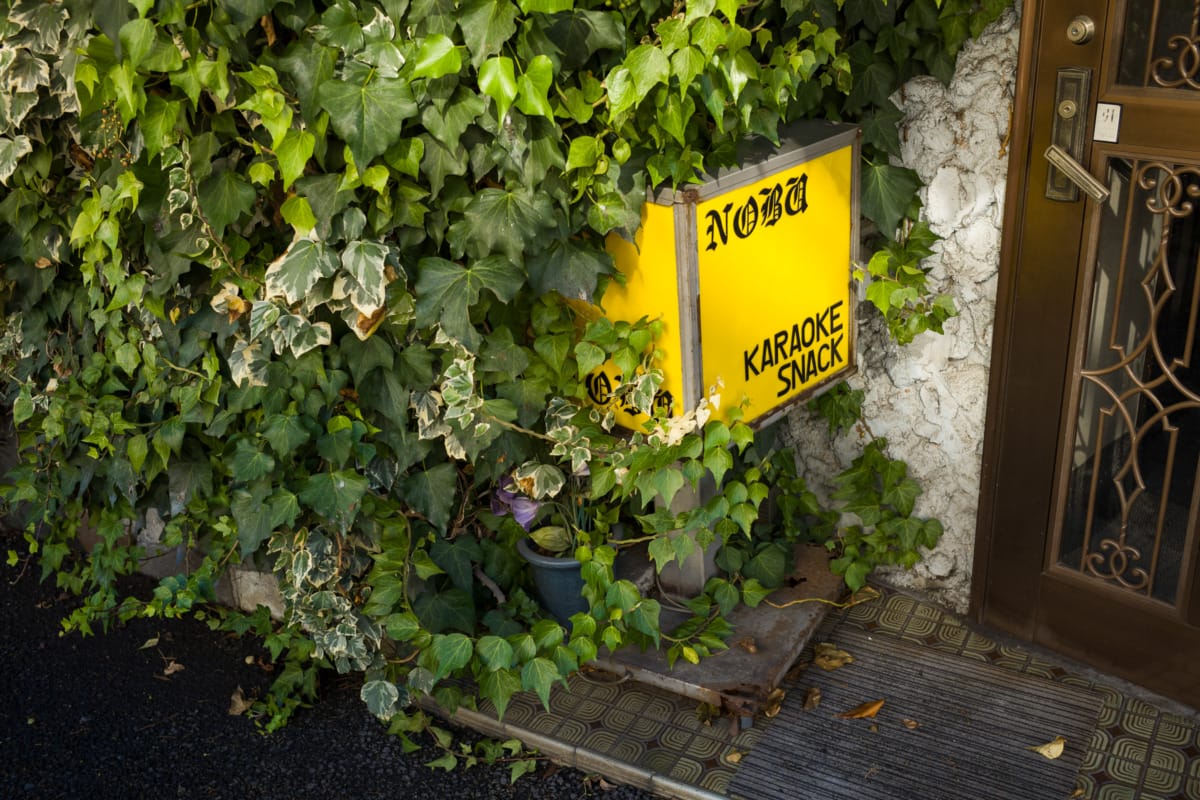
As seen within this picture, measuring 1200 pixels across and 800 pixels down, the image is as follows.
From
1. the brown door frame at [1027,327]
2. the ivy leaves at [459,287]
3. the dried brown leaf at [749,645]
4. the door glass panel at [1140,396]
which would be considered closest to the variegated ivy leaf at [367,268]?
the ivy leaves at [459,287]

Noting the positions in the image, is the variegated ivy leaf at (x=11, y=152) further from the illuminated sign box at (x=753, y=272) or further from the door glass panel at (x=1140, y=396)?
the door glass panel at (x=1140, y=396)

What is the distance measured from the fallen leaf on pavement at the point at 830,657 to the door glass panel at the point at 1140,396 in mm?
710

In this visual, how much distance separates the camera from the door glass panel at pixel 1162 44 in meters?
2.70

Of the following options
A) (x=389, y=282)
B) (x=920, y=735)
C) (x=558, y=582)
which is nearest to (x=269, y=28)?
(x=389, y=282)

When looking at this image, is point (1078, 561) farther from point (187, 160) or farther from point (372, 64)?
point (187, 160)

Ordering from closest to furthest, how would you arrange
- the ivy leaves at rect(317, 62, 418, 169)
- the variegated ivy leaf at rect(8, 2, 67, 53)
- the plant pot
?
the ivy leaves at rect(317, 62, 418, 169) < the variegated ivy leaf at rect(8, 2, 67, 53) < the plant pot

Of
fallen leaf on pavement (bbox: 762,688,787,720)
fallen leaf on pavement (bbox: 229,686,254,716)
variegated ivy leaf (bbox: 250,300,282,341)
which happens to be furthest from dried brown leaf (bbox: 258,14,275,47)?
fallen leaf on pavement (bbox: 762,688,787,720)

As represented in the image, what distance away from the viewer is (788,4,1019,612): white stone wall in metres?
3.19

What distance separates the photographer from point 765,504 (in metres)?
3.91

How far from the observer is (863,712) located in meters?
3.31

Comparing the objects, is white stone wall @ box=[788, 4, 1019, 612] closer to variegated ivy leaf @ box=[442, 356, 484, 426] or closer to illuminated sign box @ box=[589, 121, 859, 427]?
illuminated sign box @ box=[589, 121, 859, 427]

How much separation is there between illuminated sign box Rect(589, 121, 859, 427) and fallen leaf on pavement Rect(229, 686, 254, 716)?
151 centimetres

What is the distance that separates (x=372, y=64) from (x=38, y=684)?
2.51 m

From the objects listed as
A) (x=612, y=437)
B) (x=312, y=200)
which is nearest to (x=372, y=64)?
(x=312, y=200)
